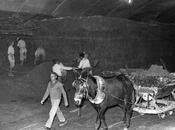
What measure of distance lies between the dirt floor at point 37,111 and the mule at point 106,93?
34.4 inches

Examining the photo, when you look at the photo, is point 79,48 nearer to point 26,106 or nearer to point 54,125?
point 26,106

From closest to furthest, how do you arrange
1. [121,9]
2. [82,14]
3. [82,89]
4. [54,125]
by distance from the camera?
[82,89] → [54,125] → [82,14] → [121,9]

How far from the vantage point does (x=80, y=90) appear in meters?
9.29

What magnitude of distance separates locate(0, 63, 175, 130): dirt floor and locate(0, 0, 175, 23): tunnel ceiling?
3.93 metres

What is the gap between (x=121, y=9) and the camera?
20438 millimetres

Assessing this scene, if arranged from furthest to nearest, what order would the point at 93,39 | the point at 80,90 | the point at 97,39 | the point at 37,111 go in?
1. the point at 97,39
2. the point at 93,39
3. the point at 37,111
4. the point at 80,90

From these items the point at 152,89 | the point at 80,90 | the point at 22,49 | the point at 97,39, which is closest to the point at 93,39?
the point at 97,39

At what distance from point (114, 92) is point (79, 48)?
9577mm

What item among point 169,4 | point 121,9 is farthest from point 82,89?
point 169,4

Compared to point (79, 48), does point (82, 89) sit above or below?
below

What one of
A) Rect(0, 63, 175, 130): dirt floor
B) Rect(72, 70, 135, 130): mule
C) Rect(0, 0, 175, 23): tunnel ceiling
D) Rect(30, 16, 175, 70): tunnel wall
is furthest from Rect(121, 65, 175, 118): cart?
Rect(30, 16, 175, 70): tunnel wall

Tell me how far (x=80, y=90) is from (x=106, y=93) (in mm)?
1061

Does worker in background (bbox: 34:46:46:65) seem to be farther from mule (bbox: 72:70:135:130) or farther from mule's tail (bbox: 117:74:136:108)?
mule's tail (bbox: 117:74:136:108)

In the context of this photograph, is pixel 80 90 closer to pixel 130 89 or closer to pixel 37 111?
pixel 130 89
